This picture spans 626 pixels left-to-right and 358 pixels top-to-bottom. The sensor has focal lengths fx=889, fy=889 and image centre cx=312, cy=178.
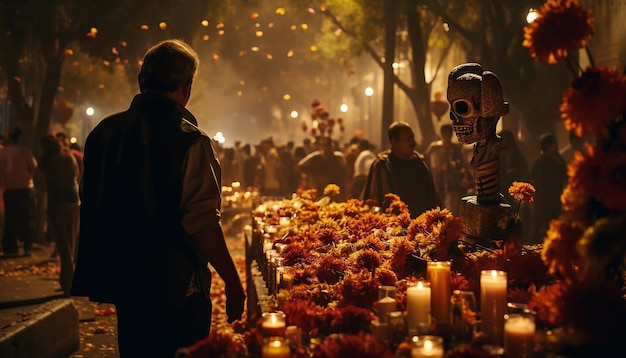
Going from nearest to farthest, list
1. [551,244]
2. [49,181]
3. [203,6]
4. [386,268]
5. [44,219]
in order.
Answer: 1. [551,244]
2. [386,268]
3. [49,181]
4. [44,219]
5. [203,6]

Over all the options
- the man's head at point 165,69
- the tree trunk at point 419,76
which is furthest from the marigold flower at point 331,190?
the tree trunk at point 419,76

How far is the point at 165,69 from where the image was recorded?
15.3 feet

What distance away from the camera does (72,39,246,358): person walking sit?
443cm

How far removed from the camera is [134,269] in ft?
14.5

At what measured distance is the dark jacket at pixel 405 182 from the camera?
32.4ft

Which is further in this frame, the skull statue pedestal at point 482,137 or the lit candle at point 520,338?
the skull statue pedestal at point 482,137

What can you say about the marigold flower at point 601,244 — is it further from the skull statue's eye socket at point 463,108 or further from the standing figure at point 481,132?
the skull statue's eye socket at point 463,108

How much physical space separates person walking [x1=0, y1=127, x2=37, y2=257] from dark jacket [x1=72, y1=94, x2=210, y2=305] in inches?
498

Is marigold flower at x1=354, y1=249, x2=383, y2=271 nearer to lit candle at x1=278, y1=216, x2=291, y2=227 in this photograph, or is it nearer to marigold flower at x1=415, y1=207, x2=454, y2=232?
marigold flower at x1=415, y1=207, x2=454, y2=232

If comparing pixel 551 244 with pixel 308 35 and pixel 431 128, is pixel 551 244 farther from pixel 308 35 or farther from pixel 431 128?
pixel 308 35

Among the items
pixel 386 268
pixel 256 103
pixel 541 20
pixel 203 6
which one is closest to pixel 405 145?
pixel 386 268

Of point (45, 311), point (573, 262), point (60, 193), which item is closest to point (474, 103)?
point (573, 262)

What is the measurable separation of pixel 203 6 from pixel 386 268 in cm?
2198

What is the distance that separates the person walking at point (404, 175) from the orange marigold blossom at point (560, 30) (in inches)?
247
